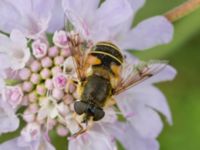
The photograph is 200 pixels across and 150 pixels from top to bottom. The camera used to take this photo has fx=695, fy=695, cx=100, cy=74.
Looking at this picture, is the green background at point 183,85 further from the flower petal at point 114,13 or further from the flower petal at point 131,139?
the flower petal at point 114,13

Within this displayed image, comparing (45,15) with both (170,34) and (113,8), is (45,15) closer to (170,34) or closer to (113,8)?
(113,8)

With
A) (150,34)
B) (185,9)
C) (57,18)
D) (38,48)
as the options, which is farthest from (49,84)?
(185,9)

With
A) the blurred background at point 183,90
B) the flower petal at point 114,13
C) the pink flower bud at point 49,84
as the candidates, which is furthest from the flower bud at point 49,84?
the blurred background at point 183,90

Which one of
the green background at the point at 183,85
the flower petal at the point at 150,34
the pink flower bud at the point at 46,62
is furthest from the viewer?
the green background at the point at 183,85

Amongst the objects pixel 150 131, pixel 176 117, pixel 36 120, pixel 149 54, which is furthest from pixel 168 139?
pixel 36 120

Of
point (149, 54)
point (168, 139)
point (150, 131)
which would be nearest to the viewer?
point (150, 131)

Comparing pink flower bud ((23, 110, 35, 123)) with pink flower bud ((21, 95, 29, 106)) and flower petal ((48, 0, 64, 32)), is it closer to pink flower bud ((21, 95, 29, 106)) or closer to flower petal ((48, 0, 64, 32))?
pink flower bud ((21, 95, 29, 106))

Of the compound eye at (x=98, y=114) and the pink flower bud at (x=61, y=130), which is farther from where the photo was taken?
the pink flower bud at (x=61, y=130)
